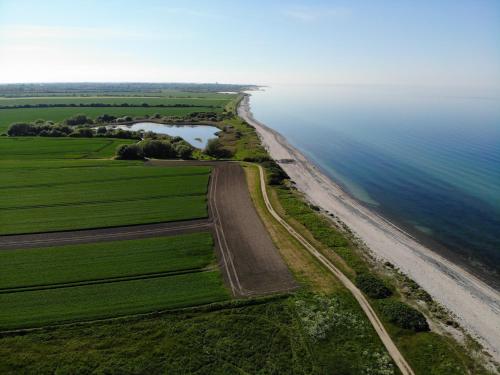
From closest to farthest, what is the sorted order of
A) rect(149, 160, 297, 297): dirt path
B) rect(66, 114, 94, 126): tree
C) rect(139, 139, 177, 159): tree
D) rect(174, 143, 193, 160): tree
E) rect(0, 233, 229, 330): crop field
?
rect(0, 233, 229, 330): crop field, rect(149, 160, 297, 297): dirt path, rect(174, 143, 193, 160): tree, rect(139, 139, 177, 159): tree, rect(66, 114, 94, 126): tree

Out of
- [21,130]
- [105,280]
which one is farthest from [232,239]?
[21,130]

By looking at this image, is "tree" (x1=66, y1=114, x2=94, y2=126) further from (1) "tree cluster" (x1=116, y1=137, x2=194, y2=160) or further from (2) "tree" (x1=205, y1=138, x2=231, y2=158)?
(2) "tree" (x1=205, y1=138, x2=231, y2=158)

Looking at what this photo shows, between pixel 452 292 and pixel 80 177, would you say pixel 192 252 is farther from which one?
pixel 80 177

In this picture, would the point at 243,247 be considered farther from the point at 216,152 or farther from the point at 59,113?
the point at 59,113

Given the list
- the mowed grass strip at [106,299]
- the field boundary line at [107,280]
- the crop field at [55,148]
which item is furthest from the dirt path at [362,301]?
the crop field at [55,148]

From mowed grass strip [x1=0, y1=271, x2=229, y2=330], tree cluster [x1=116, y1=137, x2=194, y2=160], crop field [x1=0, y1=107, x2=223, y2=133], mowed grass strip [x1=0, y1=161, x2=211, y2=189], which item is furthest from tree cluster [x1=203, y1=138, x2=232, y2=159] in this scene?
crop field [x1=0, y1=107, x2=223, y2=133]

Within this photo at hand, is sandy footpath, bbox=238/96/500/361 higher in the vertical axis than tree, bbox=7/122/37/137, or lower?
lower

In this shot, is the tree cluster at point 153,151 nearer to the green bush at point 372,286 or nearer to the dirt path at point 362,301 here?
the dirt path at point 362,301
